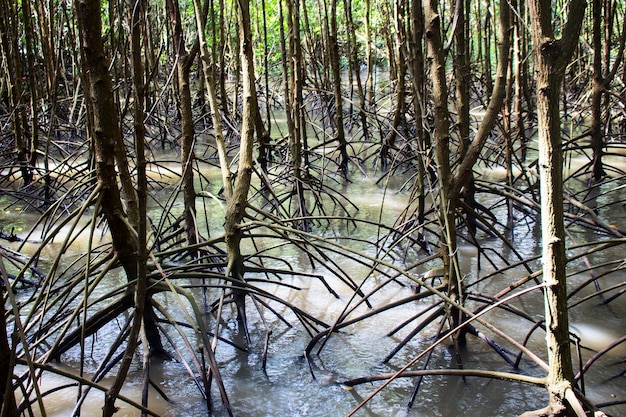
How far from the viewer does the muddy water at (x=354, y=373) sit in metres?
2.32

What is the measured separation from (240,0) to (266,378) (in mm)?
1539

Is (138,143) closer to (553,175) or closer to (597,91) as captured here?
(553,175)

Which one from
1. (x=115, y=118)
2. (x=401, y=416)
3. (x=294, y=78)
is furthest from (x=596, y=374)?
(x=294, y=78)

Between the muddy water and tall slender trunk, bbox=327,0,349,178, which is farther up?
tall slender trunk, bbox=327,0,349,178

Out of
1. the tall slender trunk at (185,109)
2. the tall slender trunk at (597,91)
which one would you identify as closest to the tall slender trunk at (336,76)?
the tall slender trunk at (597,91)

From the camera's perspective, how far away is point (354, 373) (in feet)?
8.32

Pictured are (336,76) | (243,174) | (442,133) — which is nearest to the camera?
(442,133)

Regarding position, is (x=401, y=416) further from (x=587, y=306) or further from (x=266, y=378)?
(x=587, y=306)

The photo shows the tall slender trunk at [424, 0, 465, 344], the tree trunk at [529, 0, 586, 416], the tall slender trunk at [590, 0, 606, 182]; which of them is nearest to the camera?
the tree trunk at [529, 0, 586, 416]

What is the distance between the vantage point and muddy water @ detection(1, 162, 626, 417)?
2.32 m

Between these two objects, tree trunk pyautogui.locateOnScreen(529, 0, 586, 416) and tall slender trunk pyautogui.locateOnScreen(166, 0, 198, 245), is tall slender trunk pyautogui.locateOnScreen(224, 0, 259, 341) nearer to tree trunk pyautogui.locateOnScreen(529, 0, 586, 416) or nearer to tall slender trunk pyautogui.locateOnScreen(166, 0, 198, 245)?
tall slender trunk pyautogui.locateOnScreen(166, 0, 198, 245)

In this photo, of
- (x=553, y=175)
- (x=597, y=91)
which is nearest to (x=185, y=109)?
(x=553, y=175)

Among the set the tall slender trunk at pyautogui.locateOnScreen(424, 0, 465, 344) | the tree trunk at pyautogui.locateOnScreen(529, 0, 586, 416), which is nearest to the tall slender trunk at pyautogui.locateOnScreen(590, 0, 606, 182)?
the tall slender trunk at pyautogui.locateOnScreen(424, 0, 465, 344)

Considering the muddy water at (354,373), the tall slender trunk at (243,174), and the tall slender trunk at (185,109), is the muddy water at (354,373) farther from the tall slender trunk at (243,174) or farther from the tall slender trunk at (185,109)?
the tall slender trunk at (185,109)
